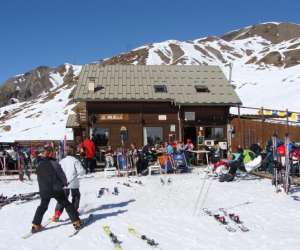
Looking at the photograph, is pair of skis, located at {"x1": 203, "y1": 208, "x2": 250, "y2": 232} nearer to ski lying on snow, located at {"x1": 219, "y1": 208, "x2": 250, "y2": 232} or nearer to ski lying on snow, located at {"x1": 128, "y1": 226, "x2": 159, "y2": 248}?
ski lying on snow, located at {"x1": 219, "y1": 208, "x2": 250, "y2": 232}

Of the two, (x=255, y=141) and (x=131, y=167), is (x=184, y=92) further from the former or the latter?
(x=131, y=167)

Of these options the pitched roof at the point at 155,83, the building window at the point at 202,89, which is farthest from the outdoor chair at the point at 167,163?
the building window at the point at 202,89

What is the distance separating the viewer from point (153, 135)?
83.0ft

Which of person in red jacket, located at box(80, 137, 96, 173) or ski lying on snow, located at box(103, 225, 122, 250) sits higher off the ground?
person in red jacket, located at box(80, 137, 96, 173)

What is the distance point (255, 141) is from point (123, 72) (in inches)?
402

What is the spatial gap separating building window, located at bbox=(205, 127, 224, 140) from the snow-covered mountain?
2224 cm

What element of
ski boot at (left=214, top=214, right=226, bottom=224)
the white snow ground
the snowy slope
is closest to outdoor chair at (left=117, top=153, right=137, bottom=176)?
the white snow ground

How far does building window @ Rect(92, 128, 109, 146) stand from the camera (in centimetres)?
2480

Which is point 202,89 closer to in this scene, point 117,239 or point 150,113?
point 150,113

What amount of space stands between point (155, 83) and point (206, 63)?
328 feet

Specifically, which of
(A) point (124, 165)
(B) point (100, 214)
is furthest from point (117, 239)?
(A) point (124, 165)

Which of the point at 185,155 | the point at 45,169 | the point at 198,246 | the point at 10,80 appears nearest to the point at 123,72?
the point at 185,155

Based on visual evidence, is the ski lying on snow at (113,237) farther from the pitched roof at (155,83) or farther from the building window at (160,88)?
the building window at (160,88)

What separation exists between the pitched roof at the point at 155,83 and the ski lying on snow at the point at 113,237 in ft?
50.4
